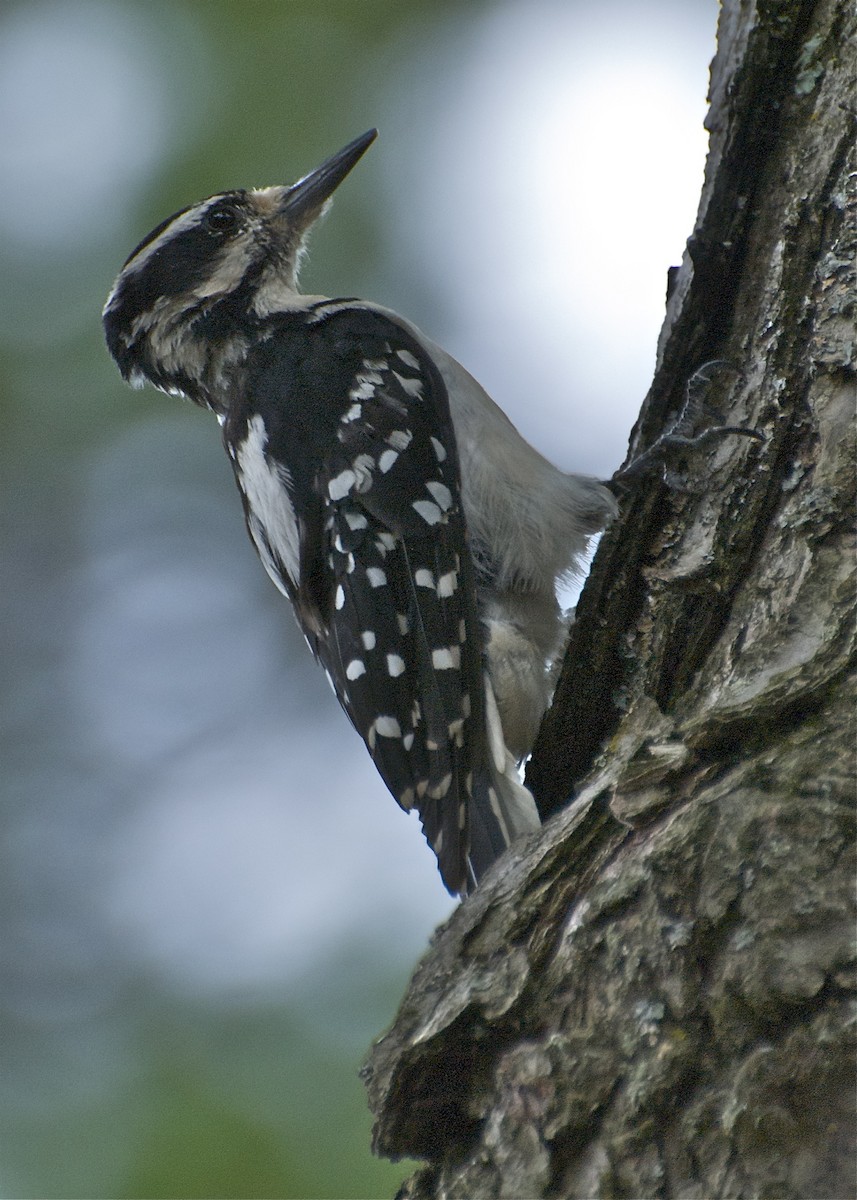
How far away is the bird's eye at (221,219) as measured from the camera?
13.7ft

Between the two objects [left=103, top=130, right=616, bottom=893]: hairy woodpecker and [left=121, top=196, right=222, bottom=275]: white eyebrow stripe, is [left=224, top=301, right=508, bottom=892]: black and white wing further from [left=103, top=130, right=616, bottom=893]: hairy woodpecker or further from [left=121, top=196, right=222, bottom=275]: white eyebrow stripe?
[left=121, top=196, right=222, bottom=275]: white eyebrow stripe

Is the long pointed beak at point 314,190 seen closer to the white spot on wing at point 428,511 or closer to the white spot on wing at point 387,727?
the white spot on wing at point 428,511

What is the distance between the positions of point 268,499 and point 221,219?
1274 mm

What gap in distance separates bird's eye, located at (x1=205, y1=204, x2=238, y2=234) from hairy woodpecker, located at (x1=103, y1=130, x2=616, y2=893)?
1.33ft

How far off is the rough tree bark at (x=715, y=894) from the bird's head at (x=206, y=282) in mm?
2174

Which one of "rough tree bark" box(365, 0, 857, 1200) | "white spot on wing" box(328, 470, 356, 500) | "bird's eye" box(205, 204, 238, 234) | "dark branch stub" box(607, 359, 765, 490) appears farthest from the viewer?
"bird's eye" box(205, 204, 238, 234)

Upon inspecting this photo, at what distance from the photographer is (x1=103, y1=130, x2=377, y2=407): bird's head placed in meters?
4.04

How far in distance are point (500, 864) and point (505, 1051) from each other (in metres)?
0.30

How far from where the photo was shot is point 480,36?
486 cm

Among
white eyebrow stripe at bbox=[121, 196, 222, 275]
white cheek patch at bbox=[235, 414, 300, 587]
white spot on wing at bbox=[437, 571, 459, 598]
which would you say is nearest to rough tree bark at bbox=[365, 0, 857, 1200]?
white spot on wing at bbox=[437, 571, 459, 598]

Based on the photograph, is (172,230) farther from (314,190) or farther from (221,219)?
(314,190)

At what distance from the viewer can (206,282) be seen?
414 cm

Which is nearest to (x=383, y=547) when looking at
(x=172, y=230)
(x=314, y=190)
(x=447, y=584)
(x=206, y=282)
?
(x=447, y=584)

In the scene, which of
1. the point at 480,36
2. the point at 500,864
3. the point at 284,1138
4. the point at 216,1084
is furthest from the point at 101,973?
the point at 480,36
